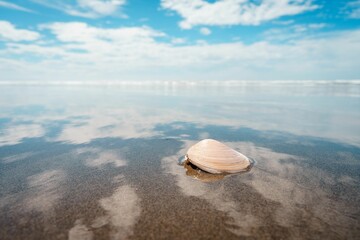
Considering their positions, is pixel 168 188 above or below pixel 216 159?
below

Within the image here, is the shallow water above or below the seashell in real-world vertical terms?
below

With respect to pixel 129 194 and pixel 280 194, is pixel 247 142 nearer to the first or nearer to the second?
pixel 280 194

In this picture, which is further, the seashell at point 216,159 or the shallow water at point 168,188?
the seashell at point 216,159

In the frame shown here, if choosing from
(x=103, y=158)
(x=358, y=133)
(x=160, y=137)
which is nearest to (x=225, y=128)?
(x=160, y=137)

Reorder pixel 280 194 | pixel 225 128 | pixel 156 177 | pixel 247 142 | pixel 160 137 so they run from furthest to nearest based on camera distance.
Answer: pixel 225 128
pixel 160 137
pixel 247 142
pixel 156 177
pixel 280 194

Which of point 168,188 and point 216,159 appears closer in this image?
point 168,188

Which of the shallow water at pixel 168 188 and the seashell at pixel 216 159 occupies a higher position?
the seashell at pixel 216 159

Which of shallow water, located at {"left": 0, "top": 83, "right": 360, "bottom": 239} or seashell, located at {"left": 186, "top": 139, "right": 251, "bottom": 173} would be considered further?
seashell, located at {"left": 186, "top": 139, "right": 251, "bottom": 173}

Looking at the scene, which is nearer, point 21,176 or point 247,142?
point 21,176
